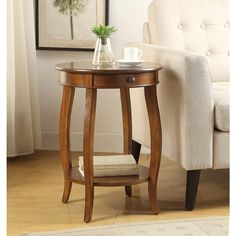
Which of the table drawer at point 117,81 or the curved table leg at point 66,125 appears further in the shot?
the curved table leg at point 66,125

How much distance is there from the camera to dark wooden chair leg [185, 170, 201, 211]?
2.22 m

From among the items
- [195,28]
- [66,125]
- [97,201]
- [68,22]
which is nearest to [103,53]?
[66,125]

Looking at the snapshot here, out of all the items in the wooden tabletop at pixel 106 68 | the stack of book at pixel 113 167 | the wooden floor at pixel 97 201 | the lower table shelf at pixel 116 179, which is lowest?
the wooden floor at pixel 97 201

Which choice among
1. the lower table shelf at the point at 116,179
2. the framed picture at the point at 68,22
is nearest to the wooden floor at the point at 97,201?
the lower table shelf at the point at 116,179

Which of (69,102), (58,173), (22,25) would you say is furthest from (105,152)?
(69,102)

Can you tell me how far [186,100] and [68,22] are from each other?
143cm

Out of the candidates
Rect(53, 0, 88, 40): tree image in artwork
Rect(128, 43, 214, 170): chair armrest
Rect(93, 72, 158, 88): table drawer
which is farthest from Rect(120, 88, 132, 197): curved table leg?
Rect(53, 0, 88, 40): tree image in artwork

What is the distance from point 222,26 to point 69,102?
3.64 ft

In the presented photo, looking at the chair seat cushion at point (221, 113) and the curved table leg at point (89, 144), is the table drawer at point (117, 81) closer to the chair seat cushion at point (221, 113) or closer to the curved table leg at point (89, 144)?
the curved table leg at point (89, 144)

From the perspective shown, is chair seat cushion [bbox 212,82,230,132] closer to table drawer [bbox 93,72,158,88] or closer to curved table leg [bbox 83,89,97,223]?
table drawer [bbox 93,72,158,88]

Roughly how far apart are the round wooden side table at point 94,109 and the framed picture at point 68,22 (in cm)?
107

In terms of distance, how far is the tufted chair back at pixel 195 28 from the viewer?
271 centimetres

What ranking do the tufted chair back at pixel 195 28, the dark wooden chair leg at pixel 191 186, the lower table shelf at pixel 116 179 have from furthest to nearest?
the tufted chair back at pixel 195 28 → the dark wooden chair leg at pixel 191 186 → the lower table shelf at pixel 116 179

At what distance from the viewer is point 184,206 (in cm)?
231
